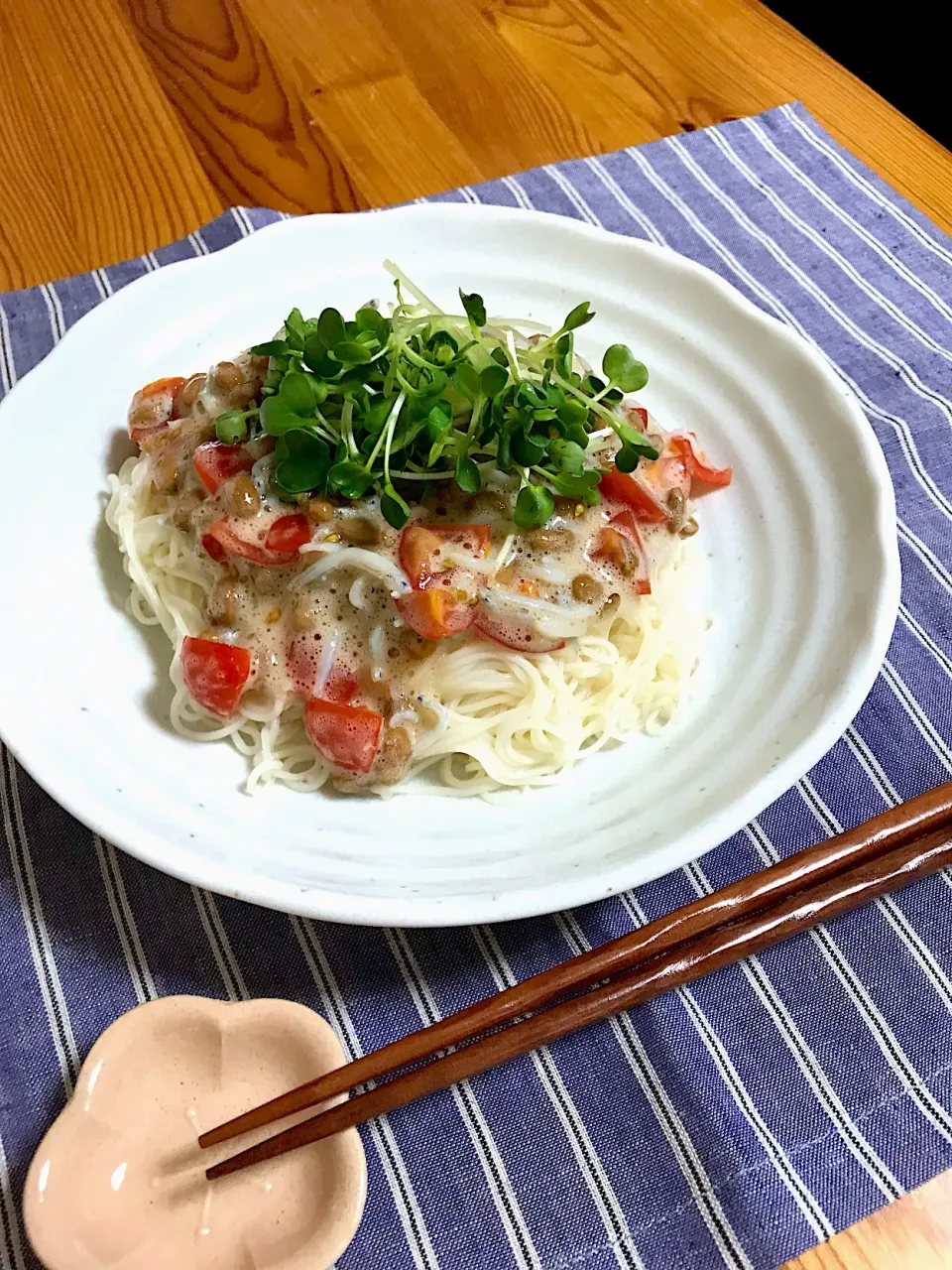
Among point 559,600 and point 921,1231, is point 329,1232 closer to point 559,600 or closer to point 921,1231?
point 921,1231

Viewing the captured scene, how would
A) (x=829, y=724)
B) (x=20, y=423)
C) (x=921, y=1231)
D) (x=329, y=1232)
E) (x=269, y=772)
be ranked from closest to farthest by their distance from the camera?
(x=329, y=1232) → (x=921, y=1231) → (x=829, y=724) → (x=269, y=772) → (x=20, y=423)

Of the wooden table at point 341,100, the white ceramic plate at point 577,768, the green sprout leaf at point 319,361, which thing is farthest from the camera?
the wooden table at point 341,100

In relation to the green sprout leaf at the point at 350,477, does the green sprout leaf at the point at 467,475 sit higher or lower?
higher

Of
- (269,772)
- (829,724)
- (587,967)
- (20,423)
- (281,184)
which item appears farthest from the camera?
(281,184)

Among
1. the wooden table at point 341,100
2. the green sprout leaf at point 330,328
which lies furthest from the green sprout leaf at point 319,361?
the wooden table at point 341,100

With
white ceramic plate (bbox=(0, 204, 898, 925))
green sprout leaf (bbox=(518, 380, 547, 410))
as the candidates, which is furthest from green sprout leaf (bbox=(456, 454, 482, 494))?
white ceramic plate (bbox=(0, 204, 898, 925))

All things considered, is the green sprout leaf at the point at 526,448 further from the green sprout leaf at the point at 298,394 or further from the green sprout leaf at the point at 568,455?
the green sprout leaf at the point at 298,394

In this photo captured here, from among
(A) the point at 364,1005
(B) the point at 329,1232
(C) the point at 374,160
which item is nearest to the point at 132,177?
(C) the point at 374,160
